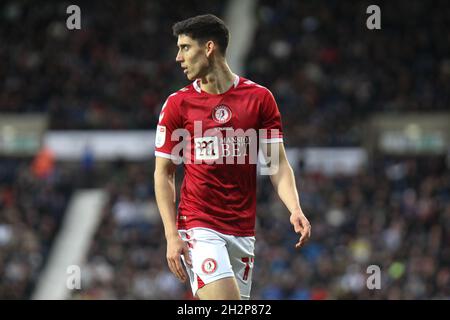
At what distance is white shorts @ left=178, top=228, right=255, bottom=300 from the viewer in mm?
6160

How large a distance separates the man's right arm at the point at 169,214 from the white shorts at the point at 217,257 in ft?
0.34

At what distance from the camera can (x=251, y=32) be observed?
27.0m

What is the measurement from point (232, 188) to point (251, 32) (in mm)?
20977

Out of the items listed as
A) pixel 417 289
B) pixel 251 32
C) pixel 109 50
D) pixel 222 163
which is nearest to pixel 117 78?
pixel 109 50

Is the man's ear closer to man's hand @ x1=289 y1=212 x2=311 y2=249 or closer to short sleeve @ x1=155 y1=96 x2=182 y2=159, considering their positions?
short sleeve @ x1=155 y1=96 x2=182 y2=159

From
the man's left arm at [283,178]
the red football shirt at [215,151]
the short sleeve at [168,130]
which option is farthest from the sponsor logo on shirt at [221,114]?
the man's left arm at [283,178]

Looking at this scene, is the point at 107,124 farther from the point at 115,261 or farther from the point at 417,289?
the point at 417,289

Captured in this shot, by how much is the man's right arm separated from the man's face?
0.62 metres

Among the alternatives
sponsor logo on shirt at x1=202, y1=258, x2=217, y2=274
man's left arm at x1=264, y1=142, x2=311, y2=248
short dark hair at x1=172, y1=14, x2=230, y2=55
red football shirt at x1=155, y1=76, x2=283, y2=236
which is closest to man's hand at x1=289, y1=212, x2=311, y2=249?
man's left arm at x1=264, y1=142, x2=311, y2=248

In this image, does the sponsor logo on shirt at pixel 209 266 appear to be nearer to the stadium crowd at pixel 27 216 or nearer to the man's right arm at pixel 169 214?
the man's right arm at pixel 169 214

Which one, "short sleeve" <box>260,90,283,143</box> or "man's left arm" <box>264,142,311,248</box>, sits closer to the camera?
"man's left arm" <box>264,142,311,248</box>

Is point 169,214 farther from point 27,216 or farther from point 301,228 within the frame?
point 27,216

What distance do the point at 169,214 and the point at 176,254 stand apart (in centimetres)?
31

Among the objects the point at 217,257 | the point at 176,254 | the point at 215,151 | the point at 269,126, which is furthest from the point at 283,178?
the point at 176,254
